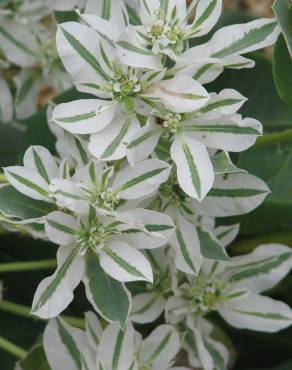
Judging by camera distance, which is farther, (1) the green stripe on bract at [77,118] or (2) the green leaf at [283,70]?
(2) the green leaf at [283,70]

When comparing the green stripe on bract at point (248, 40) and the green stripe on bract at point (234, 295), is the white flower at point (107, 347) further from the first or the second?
the green stripe on bract at point (248, 40)

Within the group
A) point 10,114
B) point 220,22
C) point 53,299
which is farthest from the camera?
point 220,22

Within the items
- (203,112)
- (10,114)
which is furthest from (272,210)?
(10,114)

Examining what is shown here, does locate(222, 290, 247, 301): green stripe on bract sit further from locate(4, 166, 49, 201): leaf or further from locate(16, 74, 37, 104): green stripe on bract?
locate(16, 74, 37, 104): green stripe on bract

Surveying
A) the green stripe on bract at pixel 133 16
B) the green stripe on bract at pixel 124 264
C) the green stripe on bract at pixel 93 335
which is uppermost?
the green stripe on bract at pixel 133 16

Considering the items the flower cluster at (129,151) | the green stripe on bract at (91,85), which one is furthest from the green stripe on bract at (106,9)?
the green stripe on bract at (91,85)

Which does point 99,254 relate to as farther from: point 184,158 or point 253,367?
point 253,367
